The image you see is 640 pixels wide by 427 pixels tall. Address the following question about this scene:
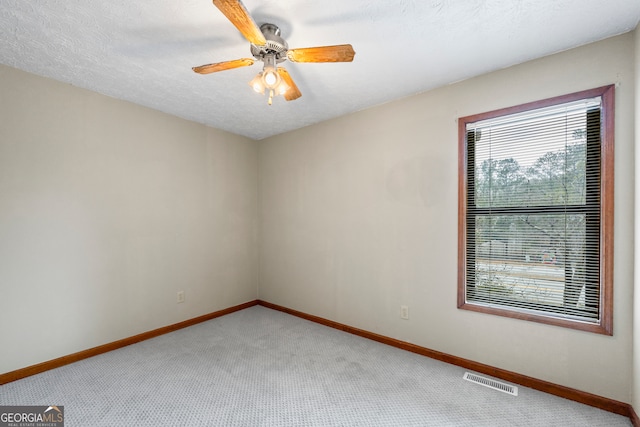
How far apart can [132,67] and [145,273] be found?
77.0 inches

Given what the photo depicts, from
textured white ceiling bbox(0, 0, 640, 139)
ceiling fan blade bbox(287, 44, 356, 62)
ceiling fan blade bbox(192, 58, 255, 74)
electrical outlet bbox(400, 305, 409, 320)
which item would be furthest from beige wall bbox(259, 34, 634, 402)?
ceiling fan blade bbox(192, 58, 255, 74)

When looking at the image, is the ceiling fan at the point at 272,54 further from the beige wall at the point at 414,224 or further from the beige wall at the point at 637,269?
the beige wall at the point at 637,269

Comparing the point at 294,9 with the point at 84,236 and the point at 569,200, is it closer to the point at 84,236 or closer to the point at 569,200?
the point at 569,200

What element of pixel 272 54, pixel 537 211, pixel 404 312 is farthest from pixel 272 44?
pixel 404 312

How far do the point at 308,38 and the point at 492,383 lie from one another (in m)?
2.79

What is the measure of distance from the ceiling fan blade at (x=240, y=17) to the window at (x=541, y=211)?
5.88 ft

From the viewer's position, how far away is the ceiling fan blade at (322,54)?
5.15 ft

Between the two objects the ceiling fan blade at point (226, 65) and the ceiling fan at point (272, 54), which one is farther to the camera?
the ceiling fan blade at point (226, 65)

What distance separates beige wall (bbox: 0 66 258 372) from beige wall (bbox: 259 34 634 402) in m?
0.86

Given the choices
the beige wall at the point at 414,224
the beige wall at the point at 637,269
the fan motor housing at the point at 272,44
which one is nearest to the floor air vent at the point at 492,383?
the beige wall at the point at 414,224

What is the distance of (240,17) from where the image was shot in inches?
53.6

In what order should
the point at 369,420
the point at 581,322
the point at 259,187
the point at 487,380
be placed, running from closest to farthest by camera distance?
the point at 369,420 < the point at 581,322 < the point at 487,380 < the point at 259,187

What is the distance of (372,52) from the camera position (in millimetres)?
2020

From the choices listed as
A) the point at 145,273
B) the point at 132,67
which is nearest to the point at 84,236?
the point at 145,273
